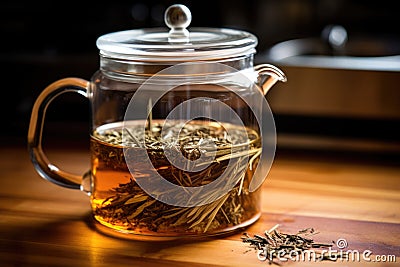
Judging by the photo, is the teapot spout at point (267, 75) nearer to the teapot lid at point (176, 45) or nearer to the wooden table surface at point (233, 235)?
the teapot lid at point (176, 45)

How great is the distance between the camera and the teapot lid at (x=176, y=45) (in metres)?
A: 0.84

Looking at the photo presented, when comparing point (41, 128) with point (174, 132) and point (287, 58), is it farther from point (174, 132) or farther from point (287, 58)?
point (287, 58)

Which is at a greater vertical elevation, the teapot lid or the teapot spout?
the teapot lid

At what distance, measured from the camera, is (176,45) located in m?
0.85

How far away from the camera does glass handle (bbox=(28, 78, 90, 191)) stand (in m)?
0.92

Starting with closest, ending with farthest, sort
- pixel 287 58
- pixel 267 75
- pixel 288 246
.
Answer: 1. pixel 288 246
2. pixel 267 75
3. pixel 287 58

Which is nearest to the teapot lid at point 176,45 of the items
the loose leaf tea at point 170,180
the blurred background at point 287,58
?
the loose leaf tea at point 170,180

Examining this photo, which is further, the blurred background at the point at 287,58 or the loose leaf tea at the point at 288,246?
the blurred background at the point at 287,58

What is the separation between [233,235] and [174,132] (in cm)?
17

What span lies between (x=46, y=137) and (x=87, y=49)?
0.73ft

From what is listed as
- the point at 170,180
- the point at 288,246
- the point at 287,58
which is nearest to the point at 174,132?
the point at 170,180

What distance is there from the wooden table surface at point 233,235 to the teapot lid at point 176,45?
0.23 meters

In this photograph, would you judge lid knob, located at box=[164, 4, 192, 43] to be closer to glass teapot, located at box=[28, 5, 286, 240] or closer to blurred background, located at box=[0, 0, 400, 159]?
glass teapot, located at box=[28, 5, 286, 240]

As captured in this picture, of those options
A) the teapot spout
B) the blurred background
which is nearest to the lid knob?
the teapot spout
